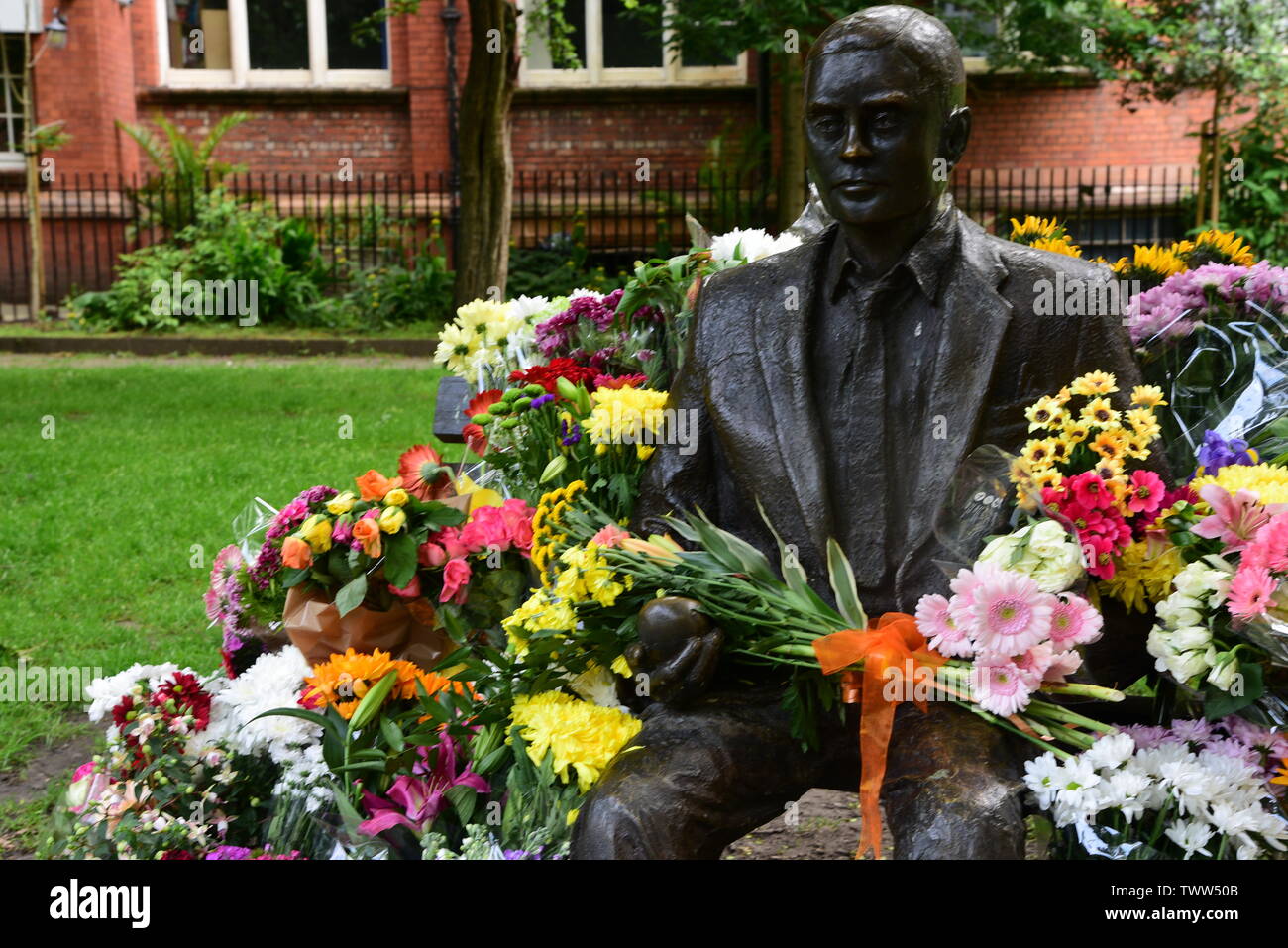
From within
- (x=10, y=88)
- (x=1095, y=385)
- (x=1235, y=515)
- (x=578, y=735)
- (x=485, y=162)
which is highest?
(x=10, y=88)

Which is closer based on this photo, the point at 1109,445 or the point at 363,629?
the point at 1109,445

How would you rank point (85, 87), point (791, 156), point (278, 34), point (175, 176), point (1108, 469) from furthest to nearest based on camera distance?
point (278, 34), point (85, 87), point (175, 176), point (791, 156), point (1108, 469)

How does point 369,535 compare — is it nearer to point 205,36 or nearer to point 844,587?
point 844,587

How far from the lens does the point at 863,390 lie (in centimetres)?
308

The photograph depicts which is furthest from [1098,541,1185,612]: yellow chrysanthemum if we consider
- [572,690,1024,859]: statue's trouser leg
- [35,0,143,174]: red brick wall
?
[35,0,143,174]: red brick wall

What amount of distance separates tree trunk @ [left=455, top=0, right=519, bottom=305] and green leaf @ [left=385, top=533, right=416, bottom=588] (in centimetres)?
905

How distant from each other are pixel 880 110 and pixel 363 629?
2056 mm

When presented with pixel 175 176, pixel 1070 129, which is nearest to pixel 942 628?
pixel 175 176

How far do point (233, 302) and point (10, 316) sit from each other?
2.83 m

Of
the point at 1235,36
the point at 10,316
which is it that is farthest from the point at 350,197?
the point at 1235,36

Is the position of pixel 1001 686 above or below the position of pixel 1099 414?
below

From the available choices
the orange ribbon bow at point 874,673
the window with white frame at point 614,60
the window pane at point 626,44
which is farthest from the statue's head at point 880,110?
the window pane at point 626,44

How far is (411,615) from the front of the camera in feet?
13.8

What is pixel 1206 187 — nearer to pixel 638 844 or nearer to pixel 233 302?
pixel 233 302
